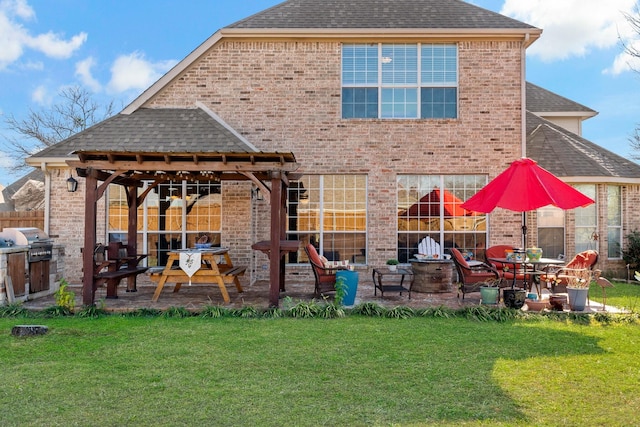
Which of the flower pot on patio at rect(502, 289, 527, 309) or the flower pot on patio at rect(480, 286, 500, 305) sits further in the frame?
the flower pot on patio at rect(480, 286, 500, 305)

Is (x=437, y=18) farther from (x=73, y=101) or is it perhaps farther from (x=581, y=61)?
(x=73, y=101)

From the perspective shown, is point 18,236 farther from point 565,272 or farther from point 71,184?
point 565,272

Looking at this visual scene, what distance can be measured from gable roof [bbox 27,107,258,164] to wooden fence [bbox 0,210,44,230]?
187 centimetres

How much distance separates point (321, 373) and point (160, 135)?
8142mm

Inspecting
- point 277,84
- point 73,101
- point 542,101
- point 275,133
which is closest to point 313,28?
point 277,84

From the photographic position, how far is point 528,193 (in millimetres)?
8156

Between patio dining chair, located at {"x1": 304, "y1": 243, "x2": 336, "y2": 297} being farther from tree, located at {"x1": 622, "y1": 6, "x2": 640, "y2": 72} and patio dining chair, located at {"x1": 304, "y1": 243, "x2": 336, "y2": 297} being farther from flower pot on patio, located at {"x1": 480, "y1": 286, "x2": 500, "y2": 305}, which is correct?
tree, located at {"x1": 622, "y1": 6, "x2": 640, "y2": 72}

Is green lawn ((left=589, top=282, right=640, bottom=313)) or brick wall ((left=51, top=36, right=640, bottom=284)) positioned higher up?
brick wall ((left=51, top=36, right=640, bottom=284))

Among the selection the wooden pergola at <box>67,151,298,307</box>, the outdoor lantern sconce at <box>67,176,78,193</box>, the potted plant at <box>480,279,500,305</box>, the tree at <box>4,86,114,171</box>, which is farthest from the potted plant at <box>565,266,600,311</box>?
the tree at <box>4,86,114,171</box>

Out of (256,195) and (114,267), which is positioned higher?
(256,195)

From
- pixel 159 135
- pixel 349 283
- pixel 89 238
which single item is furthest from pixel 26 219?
pixel 349 283

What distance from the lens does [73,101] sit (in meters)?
28.0

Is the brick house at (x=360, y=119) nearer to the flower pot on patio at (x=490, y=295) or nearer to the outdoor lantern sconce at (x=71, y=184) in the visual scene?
the outdoor lantern sconce at (x=71, y=184)

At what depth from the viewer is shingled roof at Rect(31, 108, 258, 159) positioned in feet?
34.9
